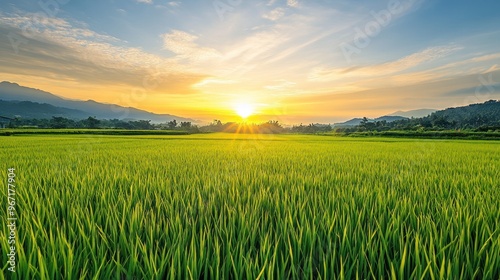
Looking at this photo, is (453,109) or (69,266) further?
(453,109)

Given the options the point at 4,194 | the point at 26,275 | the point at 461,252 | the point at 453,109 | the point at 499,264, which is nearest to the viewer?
the point at 26,275

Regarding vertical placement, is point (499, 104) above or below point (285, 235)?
above

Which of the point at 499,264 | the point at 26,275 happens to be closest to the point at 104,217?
the point at 26,275

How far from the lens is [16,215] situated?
2102 mm

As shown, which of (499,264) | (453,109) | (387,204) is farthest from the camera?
(453,109)

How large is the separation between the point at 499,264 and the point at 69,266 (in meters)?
2.11

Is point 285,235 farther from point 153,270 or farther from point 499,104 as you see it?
point 499,104

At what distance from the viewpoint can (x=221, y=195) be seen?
9.32 ft

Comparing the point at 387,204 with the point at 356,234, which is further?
the point at 387,204

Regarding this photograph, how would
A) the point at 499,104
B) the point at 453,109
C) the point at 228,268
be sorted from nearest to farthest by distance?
the point at 228,268
the point at 499,104
the point at 453,109

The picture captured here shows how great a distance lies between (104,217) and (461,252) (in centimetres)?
242

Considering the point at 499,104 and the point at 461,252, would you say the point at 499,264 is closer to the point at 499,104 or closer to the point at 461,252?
the point at 461,252

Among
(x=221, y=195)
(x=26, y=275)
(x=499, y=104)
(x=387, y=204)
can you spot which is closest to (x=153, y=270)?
(x=26, y=275)

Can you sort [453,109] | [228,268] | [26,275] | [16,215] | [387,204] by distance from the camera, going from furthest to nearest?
1. [453,109]
2. [387,204]
3. [16,215]
4. [228,268]
5. [26,275]
